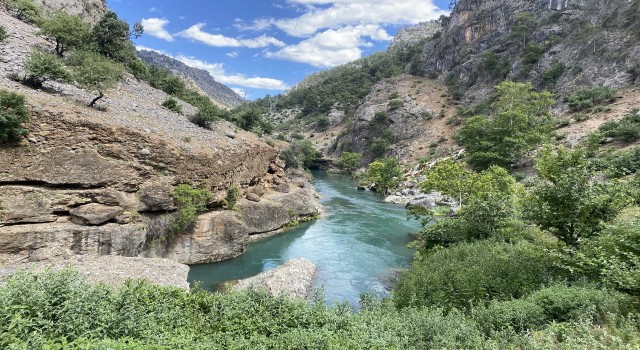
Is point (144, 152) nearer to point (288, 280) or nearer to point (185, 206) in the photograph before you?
point (185, 206)

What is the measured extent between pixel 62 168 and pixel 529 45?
82.4 m

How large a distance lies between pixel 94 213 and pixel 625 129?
1653 inches

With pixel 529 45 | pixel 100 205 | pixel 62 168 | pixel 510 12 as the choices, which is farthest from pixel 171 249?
pixel 510 12

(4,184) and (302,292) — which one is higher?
(4,184)

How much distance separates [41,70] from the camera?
1847 cm

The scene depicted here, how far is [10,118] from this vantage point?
14.7 metres

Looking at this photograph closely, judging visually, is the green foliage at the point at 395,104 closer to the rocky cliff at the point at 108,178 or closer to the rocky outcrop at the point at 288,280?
the rocky cliff at the point at 108,178

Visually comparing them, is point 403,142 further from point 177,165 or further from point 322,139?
point 177,165

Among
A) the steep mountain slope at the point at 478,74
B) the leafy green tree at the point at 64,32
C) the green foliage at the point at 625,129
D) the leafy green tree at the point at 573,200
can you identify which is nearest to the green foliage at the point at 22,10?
the leafy green tree at the point at 64,32

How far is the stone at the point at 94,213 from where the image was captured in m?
16.0

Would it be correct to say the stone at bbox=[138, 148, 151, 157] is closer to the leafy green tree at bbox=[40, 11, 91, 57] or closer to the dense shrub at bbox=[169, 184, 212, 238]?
the dense shrub at bbox=[169, 184, 212, 238]

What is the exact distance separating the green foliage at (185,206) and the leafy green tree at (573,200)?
55.2 ft

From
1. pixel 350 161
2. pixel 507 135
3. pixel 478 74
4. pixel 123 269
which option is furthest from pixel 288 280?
pixel 478 74

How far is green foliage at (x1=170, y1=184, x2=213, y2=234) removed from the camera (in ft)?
65.3
